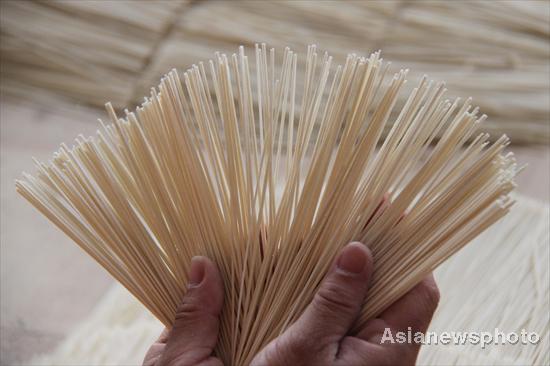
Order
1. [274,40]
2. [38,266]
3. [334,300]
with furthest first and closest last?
[274,40] < [38,266] < [334,300]

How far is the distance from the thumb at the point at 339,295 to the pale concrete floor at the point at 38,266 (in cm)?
80

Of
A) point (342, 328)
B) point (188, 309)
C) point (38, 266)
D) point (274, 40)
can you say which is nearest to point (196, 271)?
point (188, 309)

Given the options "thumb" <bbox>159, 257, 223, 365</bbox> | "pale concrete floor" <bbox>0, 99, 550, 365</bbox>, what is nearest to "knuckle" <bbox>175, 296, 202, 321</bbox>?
"thumb" <bbox>159, 257, 223, 365</bbox>

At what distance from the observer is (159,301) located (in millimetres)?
791

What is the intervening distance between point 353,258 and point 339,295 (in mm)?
32

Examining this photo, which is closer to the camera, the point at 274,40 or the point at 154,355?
the point at 154,355

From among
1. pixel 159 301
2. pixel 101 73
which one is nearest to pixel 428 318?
pixel 159 301

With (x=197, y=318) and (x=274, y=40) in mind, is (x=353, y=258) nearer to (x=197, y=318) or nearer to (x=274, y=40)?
(x=197, y=318)

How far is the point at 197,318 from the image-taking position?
29.3 inches

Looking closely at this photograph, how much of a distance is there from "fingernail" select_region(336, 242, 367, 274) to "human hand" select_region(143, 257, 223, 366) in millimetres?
124

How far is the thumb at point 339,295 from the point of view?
688 mm

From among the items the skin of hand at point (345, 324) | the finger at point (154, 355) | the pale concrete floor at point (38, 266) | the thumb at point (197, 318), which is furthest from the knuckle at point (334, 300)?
the pale concrete floor at point (38, 266)

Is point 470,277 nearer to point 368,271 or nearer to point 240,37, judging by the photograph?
point 368,271

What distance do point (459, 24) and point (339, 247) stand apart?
114 cm
